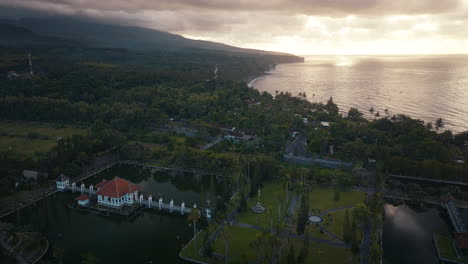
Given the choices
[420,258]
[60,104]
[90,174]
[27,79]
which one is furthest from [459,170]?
[27,79]

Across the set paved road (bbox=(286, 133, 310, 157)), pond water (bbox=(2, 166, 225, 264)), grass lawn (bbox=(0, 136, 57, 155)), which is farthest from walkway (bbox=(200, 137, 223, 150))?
grass lawn (bbox=(0, 136, 57, 155))

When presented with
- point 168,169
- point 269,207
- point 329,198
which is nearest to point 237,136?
point 168,169

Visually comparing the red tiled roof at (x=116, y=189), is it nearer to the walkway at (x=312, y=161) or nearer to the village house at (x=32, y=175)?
the village house at (x=32, y=175)

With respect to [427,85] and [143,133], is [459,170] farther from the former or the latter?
[427,85]

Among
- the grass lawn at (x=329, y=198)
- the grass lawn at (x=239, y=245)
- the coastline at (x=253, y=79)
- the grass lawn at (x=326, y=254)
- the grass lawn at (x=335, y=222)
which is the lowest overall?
the grass lawn at (x=239, y=245)

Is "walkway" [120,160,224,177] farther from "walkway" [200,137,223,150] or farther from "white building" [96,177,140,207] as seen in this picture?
"white building" [96,177,140,207]

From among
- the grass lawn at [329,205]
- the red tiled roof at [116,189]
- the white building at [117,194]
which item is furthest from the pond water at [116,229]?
the grass lawn at [329,205]
